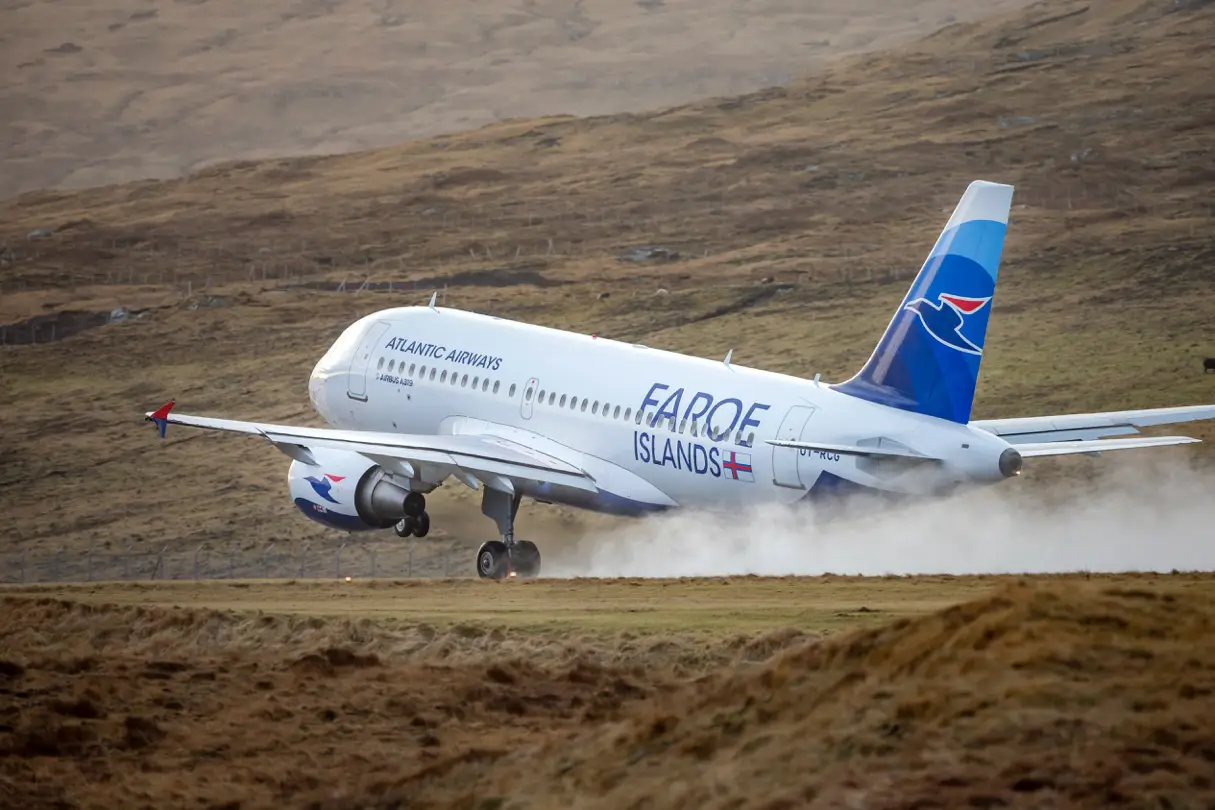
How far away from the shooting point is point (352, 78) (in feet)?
615

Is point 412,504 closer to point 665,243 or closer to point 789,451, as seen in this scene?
point 789,451

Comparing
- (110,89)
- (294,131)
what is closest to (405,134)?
(294,131)

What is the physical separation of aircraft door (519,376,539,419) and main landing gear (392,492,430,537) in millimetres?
2622

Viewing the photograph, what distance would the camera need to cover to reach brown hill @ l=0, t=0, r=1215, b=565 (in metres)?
66.4

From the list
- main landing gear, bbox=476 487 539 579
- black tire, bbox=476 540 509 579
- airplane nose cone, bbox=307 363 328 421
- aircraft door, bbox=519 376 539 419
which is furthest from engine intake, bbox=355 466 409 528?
airplane nose cone, bbox=307 363 328 421

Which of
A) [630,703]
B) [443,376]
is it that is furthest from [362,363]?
[630,703]

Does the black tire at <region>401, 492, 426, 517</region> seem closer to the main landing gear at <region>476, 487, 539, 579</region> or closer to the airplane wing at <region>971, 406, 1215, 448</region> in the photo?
the main landing gear at <region>476, 487, 539, 579</region>

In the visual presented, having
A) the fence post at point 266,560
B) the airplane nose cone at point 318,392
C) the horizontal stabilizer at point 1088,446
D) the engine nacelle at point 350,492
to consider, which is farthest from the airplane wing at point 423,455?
the fence post at point 266,560

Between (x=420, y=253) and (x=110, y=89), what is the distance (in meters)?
98.7

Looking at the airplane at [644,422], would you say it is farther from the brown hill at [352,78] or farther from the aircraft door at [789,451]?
the brown hill at [352,78]

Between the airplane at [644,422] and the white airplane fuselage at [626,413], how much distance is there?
0.04 metres

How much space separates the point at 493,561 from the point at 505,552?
0.33 meters

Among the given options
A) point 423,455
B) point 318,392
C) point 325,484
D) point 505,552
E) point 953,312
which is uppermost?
point 953,312

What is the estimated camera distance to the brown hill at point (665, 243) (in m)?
66.4
